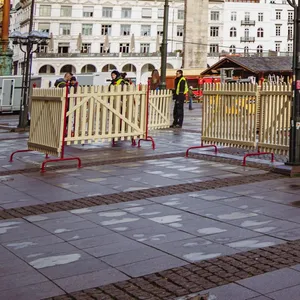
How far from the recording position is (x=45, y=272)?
15.0ft

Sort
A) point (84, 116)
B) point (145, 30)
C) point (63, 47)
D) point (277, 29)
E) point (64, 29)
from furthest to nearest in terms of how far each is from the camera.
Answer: point (277, 29) → point (145, 30) → point (63, 47) → point (64, 29) → point (84, 116)

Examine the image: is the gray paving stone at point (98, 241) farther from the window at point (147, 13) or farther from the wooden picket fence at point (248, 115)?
the window at point (147, 13)

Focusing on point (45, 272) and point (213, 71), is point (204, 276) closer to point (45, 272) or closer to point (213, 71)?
point (45, 272)

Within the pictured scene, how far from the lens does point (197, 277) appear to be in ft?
14.5

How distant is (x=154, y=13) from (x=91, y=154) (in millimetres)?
76658

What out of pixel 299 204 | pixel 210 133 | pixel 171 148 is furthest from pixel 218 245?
pixel 171 148

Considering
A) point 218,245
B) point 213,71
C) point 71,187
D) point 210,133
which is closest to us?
point 218,245

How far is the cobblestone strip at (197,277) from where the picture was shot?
13.4 feet

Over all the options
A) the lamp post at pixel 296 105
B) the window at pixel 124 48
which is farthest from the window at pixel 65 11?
the lamp post at pixel 296 105

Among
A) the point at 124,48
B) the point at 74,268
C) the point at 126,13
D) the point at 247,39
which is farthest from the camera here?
the point at 247,39

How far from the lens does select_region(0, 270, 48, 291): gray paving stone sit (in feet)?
14.1

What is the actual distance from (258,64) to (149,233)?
33423 millimetres

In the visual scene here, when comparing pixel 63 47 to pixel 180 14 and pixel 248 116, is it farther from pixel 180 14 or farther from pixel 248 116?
pixel 248 116

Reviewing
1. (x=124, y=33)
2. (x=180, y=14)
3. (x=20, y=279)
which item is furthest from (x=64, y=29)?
(x=20, y=279)
